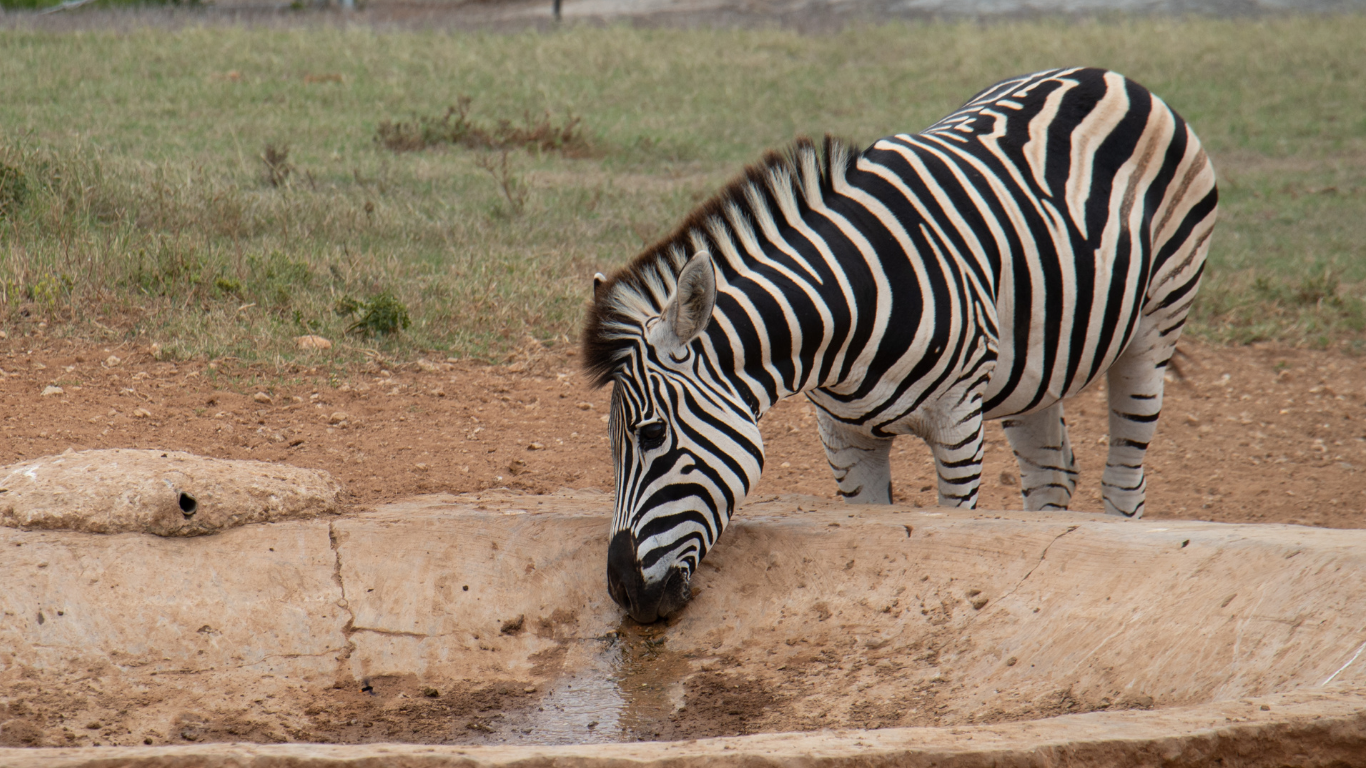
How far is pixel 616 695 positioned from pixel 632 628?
252 mm

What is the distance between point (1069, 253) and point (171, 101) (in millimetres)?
10653

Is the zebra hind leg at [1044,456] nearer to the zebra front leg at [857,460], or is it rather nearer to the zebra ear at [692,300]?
the zebra front leg at [857,460]

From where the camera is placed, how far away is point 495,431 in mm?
5539

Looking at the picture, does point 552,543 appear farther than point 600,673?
Yes

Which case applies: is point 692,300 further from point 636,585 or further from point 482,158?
point 482,158

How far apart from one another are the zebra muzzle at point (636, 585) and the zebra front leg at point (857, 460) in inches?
42.9

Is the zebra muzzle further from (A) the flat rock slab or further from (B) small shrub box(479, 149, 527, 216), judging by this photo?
(B) small shrub box(479, 149, 527, 216)

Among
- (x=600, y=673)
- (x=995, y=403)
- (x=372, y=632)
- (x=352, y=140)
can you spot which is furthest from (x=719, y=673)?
(x=352, y=140)

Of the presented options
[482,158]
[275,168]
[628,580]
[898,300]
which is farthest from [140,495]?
[482,158]

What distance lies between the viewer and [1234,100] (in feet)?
49.9

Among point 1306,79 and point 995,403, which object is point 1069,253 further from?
point 1306,79

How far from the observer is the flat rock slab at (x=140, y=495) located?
334 centimetres

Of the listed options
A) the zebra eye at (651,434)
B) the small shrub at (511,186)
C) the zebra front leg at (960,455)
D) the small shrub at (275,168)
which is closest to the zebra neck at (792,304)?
the zebra eye at (651,434)

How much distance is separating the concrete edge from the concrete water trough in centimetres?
35
